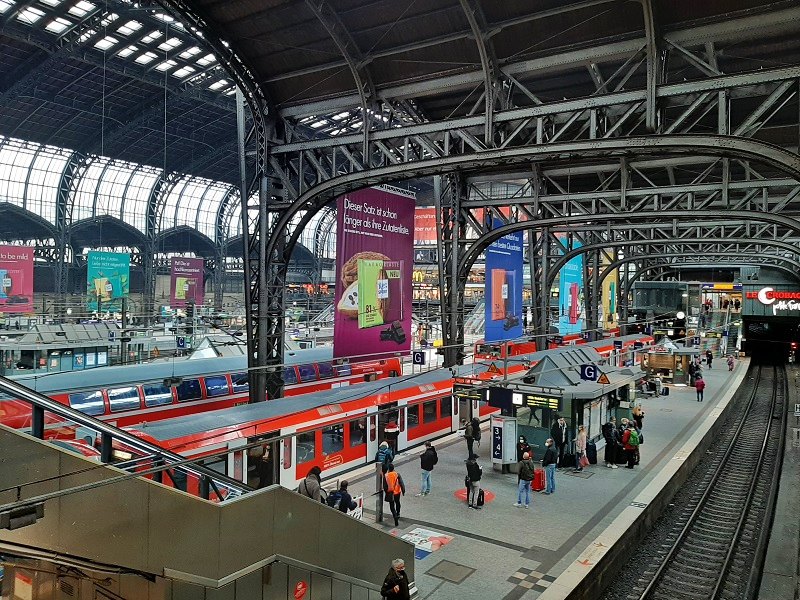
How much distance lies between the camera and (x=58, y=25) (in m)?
29.9

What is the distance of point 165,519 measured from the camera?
16.1ft

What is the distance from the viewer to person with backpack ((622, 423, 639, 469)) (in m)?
15.1

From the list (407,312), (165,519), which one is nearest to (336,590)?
(165,519)

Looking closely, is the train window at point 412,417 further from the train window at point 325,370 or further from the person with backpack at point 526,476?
the person with backpack at point 526,476

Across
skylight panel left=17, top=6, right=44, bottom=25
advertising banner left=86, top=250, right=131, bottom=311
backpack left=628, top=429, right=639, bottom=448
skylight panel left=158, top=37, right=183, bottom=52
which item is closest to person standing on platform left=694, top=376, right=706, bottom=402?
backpack left=628, top=429, right=639, bottom=448

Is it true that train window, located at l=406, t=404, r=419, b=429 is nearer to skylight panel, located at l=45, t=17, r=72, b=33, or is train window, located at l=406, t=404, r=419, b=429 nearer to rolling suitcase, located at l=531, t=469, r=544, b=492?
rolling suitcase, located at l=531, t=469, r=544, b=492

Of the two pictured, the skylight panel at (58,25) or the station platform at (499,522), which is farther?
the skylight panel at (58,25)

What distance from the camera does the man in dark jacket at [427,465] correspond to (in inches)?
486

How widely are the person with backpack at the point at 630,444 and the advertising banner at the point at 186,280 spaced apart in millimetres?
24179

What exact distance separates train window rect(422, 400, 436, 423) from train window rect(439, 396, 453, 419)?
0.40 m

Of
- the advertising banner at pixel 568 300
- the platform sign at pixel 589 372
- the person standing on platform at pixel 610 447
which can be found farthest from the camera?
the advertising banner at pixel 568 300

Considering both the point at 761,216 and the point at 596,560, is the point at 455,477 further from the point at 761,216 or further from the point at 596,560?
the point at 761,216

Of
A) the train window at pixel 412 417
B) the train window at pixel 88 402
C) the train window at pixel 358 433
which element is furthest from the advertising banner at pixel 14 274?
the train window at pixel 412 417

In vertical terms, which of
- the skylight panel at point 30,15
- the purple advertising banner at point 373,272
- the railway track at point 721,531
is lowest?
the railway track at point 721,531
